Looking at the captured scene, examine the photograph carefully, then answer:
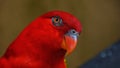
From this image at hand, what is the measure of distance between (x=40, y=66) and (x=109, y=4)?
6.65 feet

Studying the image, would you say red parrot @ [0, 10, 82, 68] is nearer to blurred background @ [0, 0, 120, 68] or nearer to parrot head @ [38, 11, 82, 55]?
parrot head @ [38, 11, 82, 55]

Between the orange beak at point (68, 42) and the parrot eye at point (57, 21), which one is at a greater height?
the parrot eye at point (57, 21)

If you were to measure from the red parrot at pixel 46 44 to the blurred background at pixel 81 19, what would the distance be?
1.44 metres

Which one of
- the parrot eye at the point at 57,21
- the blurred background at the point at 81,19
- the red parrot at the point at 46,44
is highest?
the parrot eye at the point at 57,21

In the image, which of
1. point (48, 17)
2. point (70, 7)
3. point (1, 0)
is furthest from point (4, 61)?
point (70, 7)

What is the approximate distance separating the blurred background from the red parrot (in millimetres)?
1439

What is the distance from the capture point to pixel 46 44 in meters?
1.79

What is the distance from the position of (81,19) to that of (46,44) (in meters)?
1.79

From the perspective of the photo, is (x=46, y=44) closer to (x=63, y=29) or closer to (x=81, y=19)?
(x=63, y=29)

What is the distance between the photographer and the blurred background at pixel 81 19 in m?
3.25

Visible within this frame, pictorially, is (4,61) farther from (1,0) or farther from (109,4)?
(109,4)

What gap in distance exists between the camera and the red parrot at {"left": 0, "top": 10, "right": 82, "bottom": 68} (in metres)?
1.79

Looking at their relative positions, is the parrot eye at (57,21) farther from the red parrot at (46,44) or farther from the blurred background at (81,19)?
the blurred background at (81,19)

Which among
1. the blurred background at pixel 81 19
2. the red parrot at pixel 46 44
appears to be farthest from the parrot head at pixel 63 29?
the blurred background at pixel 81 19
